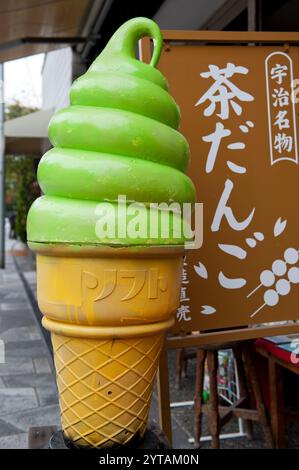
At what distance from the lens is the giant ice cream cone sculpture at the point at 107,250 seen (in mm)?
1720

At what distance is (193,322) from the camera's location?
247 centimetres

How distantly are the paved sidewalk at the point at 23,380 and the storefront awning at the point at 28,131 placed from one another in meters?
5.01

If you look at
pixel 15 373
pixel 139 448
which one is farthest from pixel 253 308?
pixel 15 373

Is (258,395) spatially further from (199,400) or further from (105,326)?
(105,326)

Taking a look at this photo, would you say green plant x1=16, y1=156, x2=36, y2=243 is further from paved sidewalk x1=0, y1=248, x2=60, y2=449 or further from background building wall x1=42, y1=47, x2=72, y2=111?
paved sidewalk x1=0, y1=248, x2=60, y2=449

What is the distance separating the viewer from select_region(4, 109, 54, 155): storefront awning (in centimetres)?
1195

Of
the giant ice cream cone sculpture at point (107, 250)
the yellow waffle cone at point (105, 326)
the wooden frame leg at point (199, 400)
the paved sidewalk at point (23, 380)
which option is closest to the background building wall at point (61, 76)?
the paved sidewalk at point (23, 380)

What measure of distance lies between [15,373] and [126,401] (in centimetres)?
388

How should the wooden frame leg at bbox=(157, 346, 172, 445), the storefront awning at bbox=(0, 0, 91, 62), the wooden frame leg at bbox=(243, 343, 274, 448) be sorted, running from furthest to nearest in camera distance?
the storefront awning at bbox=(0, 0, 91, 62)
the wooden frame leg at bbox=(243, 343, 274, 448)
the wooden frame leg at bbox=(157, 346, 172, 445)

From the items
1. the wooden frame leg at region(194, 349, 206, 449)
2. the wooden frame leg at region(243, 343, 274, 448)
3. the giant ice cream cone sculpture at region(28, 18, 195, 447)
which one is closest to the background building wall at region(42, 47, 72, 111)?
the wooden frame leg at region(194, 349, 206, 449)

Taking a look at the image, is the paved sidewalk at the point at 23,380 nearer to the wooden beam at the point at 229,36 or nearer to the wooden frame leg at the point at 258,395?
the wooden frame leg at the point at 258,395

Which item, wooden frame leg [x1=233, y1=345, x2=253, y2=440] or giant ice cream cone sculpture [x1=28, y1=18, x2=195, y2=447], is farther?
wooden frame leg [x1=233, y1=345, x2=253, y2=440]

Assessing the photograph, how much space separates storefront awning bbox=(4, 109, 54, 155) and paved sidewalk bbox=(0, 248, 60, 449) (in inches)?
197

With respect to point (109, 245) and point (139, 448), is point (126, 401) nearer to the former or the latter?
point (139, 448)
